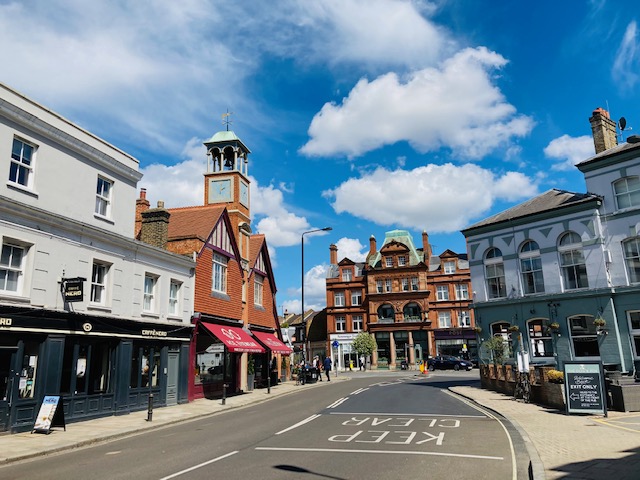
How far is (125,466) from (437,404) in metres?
12.8

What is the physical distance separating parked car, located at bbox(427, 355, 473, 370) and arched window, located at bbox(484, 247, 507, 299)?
2094 cm

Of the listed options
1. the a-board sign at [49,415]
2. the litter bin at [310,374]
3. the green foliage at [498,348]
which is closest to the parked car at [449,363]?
the litter bin at [310,374]

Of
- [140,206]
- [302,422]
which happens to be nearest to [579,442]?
[302,422]

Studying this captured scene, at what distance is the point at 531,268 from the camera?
27.3m

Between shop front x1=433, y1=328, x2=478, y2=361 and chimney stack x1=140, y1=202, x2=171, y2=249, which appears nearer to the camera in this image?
chimney stack x1=140, y1=202, x2=171, y2=249

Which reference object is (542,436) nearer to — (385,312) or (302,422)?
(302,422)

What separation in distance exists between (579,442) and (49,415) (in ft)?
43.3

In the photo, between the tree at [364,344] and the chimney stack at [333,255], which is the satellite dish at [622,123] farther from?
the chimney stack at [333,255]

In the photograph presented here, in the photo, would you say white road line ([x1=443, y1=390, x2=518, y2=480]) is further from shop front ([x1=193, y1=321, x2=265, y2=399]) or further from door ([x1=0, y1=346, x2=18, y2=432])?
door ([x1=0, y1=346, x2=18, y2=432])

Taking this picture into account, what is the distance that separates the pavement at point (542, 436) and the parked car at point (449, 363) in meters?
28.5

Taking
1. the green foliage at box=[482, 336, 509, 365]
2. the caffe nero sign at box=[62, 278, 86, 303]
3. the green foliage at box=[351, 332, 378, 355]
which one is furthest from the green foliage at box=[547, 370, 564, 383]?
the green foliage at box=[351, 332, 378, 355]

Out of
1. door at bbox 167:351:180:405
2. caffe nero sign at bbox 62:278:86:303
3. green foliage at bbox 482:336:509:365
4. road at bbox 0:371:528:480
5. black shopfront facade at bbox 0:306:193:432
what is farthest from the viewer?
green foliage at bbox 482:336:509:365

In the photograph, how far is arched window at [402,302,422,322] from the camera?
58438mm

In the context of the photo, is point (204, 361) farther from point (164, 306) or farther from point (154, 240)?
point (154, 240)
